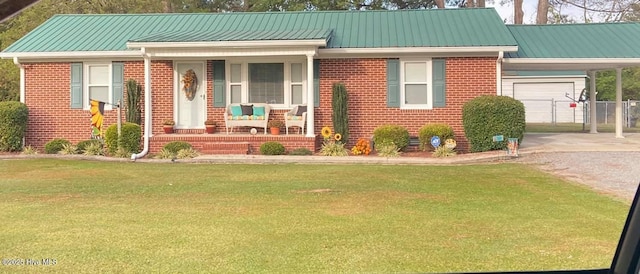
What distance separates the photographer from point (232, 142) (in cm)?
1320

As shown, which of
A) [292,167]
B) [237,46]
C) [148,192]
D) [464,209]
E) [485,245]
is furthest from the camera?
[237,46]

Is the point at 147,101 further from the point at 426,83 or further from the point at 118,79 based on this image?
the point at 426,83

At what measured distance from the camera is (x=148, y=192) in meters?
7.69

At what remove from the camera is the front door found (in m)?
14.5

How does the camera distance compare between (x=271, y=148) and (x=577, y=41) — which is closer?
(x=271, y=148)

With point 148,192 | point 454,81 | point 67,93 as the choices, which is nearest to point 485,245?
point 148,192

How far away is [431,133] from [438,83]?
5.14 ft

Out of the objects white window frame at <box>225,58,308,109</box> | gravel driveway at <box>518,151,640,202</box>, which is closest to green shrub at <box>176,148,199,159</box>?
white window frame at <box>225,58,308,109</box>

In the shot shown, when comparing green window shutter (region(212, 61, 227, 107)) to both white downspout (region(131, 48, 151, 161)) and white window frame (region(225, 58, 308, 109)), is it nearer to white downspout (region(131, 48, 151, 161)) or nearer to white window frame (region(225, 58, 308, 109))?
white window frame (region(225, 58, 308, 109))

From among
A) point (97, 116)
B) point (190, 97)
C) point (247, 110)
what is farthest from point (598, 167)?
point (97, 116)

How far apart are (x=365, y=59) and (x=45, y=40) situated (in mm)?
8486

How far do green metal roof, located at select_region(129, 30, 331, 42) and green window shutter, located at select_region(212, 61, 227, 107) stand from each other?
2.89 ft

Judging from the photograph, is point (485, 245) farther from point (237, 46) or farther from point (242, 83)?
point (242, 83)

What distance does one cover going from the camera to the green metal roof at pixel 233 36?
1313 cm
